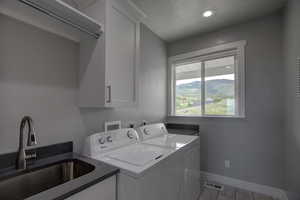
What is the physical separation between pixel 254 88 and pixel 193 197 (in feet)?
5.96

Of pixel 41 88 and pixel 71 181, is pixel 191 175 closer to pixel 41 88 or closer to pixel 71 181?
pixel 71 181

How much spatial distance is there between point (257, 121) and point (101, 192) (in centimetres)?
234

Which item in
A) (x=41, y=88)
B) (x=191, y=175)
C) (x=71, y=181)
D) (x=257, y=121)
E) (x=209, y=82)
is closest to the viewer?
(x=71, y=181)

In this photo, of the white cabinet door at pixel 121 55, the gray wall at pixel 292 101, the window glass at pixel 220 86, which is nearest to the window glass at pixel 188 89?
the window glass at pixel 220 86

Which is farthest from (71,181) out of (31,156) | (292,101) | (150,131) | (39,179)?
(292,101)

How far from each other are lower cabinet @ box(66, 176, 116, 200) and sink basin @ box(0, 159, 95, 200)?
196 mm

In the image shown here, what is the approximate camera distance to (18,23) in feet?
3.58

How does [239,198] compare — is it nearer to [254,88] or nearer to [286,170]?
[286,170]

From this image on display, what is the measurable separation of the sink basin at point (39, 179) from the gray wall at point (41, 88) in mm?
221

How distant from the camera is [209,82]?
2691 mm

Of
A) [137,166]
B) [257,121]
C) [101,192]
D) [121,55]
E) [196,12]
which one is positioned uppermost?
[196,12]

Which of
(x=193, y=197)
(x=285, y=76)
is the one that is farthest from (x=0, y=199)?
(x=285, y=76)

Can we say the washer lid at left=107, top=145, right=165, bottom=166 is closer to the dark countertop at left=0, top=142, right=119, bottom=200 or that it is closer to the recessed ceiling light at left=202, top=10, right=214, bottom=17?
the dark countertop at left=0, top=142, right=119, bottom=200

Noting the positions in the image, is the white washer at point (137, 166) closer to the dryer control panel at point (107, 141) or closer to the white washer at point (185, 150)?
the dryer control panel at point (107, 141)
